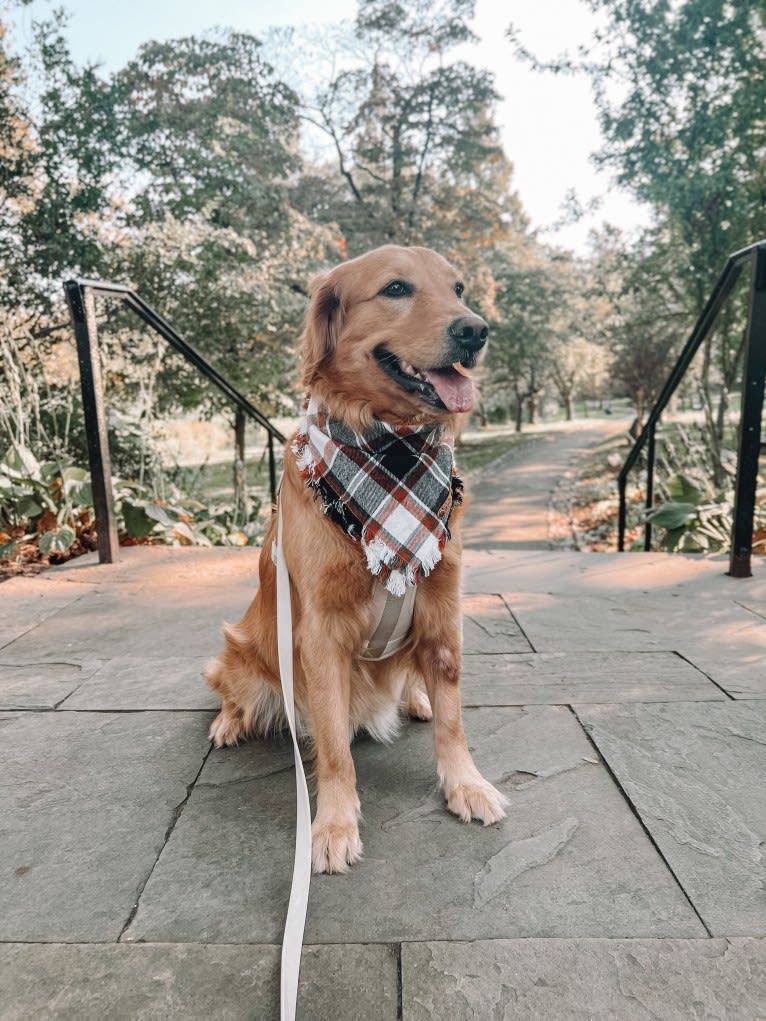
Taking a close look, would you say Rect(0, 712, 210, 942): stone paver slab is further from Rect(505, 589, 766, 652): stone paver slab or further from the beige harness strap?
Rect(505, 589, 766, 652): stone paver slab

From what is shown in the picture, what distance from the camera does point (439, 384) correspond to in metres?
1.73

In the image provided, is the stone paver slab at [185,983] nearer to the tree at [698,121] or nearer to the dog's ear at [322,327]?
the dog's ear at [322,327]

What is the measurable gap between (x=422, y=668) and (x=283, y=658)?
1.28 ft

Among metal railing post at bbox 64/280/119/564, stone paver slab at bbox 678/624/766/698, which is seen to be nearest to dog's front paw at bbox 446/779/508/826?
stone paver slab at bbox 678/624/766/698

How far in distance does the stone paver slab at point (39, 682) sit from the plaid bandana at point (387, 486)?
3.91 ft

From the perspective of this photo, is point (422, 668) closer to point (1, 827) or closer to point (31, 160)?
point (1, 827)

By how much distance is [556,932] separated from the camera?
47.6 inches

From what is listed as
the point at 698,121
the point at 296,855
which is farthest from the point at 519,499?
the point at 296,855

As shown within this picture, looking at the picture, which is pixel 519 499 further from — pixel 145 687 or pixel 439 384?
pixel 439 384

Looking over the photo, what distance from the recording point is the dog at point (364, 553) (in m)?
1.66

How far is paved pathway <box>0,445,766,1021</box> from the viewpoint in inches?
43.8

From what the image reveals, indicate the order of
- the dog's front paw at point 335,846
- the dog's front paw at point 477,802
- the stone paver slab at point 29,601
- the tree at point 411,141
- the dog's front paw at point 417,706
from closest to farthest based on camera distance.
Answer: the dog's front paw at point 335,846, the dog's front paw at point 477,802, the dog's front paw at point 417,706, the stone paver slab at point 29,601, the tree at point 411,141

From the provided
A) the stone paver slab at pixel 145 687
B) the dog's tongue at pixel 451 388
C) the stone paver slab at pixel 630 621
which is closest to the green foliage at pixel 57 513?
the stone paver slab at pixel 145 687

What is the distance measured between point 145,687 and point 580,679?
1482mm
